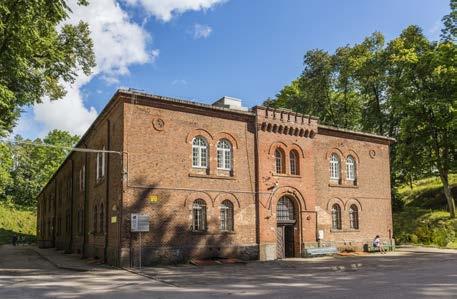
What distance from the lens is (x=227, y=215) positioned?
25344mm

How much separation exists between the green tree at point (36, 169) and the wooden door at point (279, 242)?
4667cm

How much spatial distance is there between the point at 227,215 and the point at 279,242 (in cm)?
388

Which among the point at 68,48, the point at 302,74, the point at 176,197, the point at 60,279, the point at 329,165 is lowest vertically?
the point at 60,279

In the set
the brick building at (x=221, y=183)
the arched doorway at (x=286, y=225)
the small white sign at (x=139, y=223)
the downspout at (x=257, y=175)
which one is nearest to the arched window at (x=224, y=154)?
the brick building at (x=221, y=183)

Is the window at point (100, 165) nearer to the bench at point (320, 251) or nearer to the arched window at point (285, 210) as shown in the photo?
the arched window at point (285, 210)

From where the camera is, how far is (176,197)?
2352 cm

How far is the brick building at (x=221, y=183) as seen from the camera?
74.8 ft

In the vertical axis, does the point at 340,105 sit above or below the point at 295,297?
above

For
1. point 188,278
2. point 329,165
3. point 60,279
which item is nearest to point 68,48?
point 60,279

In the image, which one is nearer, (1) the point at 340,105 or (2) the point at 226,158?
(2) the point at 226,158

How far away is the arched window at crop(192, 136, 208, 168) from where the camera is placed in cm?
2467

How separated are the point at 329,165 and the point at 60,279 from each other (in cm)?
1794

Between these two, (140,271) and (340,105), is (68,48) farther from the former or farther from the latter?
(340,105)

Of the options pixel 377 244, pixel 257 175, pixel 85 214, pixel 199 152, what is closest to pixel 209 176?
pixel 199 152
